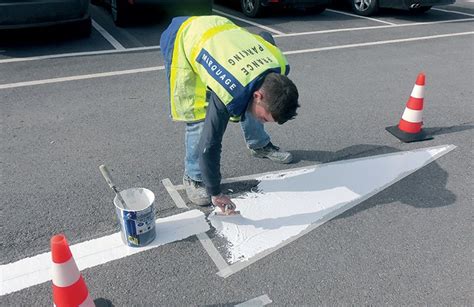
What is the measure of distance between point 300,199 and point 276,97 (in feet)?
3.86

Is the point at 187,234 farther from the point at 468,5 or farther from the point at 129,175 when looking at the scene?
the point at 468,5

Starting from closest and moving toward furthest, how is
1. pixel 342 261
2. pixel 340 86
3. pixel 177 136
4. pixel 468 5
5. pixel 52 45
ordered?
pixel 342 261, pixel 177 136, pixel 340 86, pixel 52 45, pixel 468 5

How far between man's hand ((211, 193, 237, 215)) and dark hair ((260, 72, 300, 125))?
28.9 inches

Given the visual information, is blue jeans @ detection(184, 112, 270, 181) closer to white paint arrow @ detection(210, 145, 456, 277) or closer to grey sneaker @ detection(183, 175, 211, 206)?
grey sneaker @ detection(183, 175, 211, 206)

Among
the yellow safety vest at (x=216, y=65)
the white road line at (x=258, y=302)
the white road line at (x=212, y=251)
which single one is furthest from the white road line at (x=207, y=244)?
the yellow safety vest at (x=216, y=65)

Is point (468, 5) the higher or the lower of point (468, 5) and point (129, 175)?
the higher

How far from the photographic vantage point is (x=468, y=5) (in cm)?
1224

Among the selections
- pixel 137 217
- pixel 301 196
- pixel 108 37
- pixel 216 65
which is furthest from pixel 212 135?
pixel 108 37

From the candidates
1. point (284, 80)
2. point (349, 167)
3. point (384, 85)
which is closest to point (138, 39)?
point (384, 85)

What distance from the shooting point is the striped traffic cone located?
71.7 inches

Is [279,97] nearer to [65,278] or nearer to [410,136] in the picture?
[65,278]

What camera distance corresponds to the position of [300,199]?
123 inches

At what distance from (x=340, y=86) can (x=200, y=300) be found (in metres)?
3.87

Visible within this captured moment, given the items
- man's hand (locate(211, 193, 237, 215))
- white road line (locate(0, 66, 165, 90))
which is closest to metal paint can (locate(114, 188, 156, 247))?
man's hand (locate(211, 193, 237, 215))
